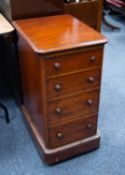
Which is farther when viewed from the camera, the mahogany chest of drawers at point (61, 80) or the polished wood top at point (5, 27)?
the polished wood top at point (5, 27)

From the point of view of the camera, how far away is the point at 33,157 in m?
1.72

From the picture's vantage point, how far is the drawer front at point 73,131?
1.56m

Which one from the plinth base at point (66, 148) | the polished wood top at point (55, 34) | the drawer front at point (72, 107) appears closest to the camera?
the polished wood top at point (55, 34)

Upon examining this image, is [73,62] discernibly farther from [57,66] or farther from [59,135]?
[59,135]

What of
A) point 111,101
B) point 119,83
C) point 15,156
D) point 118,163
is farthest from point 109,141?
point 119,83

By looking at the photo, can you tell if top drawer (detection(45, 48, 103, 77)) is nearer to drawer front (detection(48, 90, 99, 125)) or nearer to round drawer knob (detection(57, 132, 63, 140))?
drawer front (detection(48, 90, 99, 125))

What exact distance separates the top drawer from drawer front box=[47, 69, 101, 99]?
0.14 ft

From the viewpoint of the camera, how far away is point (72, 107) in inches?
59.8

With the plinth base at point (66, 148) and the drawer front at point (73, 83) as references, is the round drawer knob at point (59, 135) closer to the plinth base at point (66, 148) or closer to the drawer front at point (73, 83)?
the plinth base at point (66, 148)

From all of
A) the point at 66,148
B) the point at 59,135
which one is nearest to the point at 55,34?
the point at 59,135

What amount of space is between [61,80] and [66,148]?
19.6 inches

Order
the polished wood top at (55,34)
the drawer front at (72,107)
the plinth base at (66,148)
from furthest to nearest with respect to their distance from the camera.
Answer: the plinth base at (66,148)
the drawer front at (72,107)
the polished wood top at (55,34)

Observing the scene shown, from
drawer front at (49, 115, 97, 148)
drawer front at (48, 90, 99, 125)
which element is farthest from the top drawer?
drawer front at (49, 115, 97, 148)

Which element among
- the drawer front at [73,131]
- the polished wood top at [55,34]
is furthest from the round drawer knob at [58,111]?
the polished wood top at [55,34]
